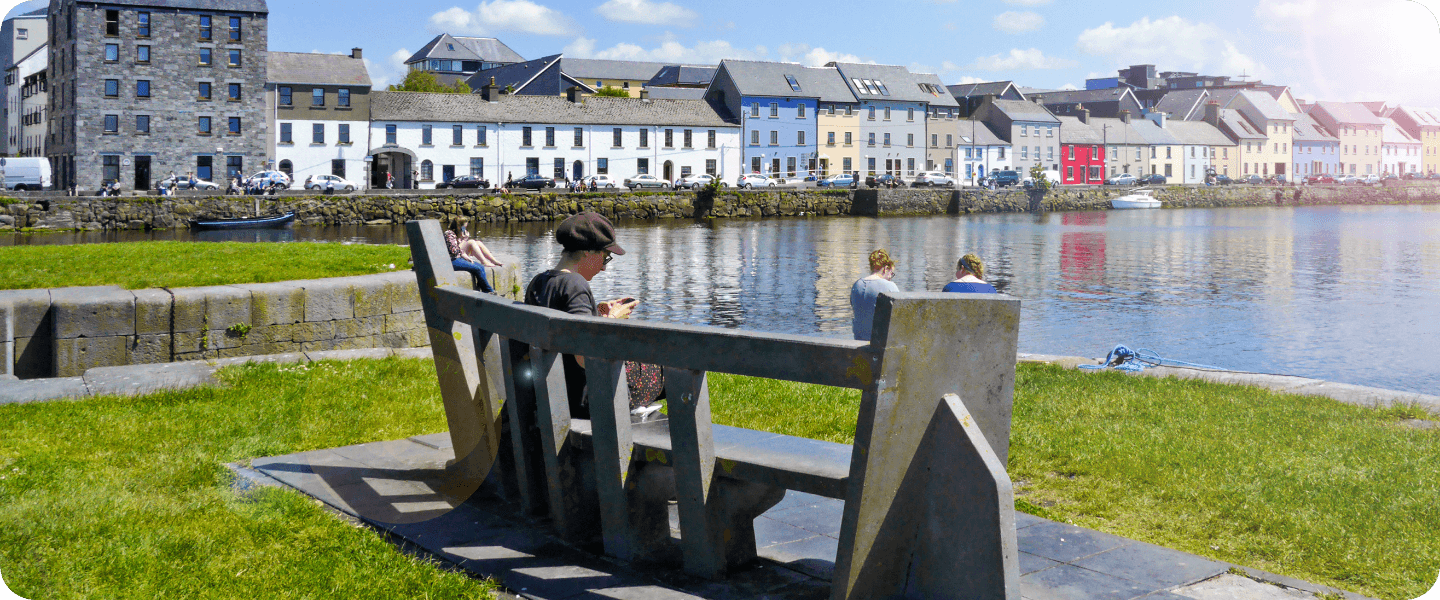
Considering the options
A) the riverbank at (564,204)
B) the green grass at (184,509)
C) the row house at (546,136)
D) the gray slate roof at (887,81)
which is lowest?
the green grass at (184,509)

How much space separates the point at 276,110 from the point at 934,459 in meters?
75.6

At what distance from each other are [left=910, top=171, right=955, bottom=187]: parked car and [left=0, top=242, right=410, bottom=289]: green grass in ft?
245

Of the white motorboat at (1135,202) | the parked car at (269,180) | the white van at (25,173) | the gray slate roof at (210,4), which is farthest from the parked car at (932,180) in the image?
the white van at (25,173)

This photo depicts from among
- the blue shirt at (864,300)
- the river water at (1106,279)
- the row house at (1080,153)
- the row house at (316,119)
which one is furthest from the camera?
the row house at (1080,153)

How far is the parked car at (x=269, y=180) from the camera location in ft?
212

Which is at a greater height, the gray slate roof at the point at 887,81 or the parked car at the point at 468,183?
the gray slate roof at the point at 887,81

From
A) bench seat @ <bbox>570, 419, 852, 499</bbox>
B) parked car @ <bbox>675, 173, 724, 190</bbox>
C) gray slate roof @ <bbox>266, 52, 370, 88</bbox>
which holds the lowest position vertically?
bench seat @ <bbox>570, 419, 852, 499</bbox>

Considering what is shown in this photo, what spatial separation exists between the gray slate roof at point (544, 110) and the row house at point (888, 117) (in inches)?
534

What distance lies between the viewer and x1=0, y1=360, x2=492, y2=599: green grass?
3.89 meters

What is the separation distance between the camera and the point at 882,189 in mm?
81625

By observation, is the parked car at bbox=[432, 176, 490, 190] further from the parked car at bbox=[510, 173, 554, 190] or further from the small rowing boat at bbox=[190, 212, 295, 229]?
the small rowing boat at bbox=[190, 212, 295, 229]

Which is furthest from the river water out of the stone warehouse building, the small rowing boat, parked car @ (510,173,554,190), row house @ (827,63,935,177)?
row house @ (827,63,935,177)

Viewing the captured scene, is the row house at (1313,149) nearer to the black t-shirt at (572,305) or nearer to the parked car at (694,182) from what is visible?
the parked car at (694,182)

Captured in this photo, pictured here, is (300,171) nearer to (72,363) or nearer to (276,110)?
(276,110)
